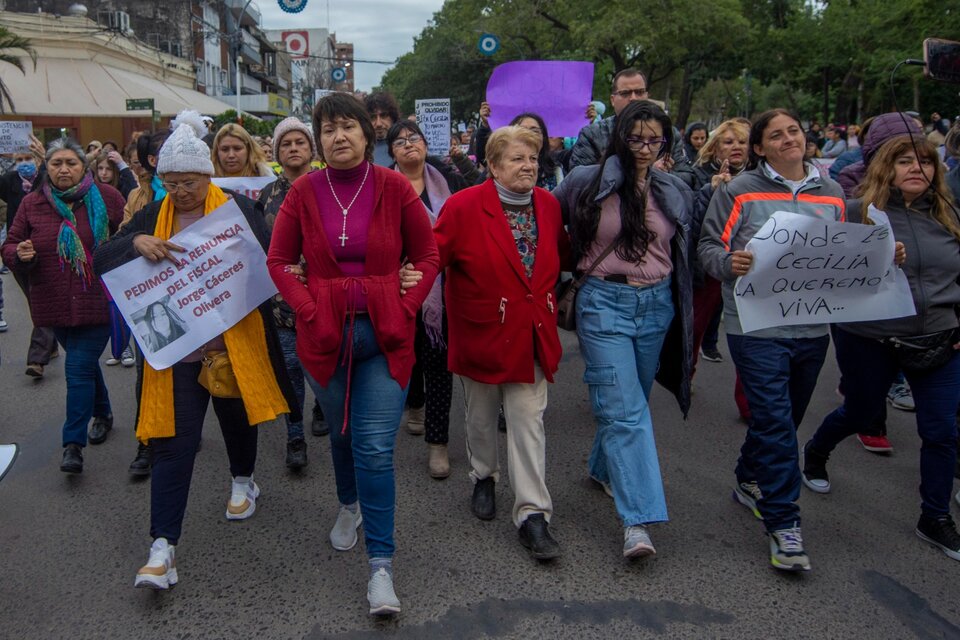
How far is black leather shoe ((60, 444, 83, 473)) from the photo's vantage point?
441cm

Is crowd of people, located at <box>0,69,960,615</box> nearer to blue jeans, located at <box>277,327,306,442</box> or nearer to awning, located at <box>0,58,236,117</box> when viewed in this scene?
blue jeans, located at <box>277,327,306,442</box>

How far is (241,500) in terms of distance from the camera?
3.89m

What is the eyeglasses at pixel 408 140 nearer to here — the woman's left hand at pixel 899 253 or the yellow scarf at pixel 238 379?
the yellow scarf at pixel 238 379

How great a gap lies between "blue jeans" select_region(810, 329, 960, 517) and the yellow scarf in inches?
109

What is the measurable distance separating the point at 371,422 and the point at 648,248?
1.46 meters

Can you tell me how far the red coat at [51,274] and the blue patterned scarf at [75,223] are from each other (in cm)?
3

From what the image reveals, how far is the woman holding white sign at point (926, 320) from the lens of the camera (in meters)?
3.53

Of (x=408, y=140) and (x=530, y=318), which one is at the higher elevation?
(x=408, y=140)

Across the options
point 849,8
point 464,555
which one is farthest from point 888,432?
point 849,8

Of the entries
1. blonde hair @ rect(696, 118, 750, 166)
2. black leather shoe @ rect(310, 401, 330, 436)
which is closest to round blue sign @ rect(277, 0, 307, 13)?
blonde hair @ rect(696, 118, 750, 166)

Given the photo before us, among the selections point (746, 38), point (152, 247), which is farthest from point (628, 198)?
point (746, 38)

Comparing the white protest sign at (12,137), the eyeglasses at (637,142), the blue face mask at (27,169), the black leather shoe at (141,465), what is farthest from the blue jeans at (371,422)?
the white protest sign at (12,137)

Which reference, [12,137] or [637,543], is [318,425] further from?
[12,137]

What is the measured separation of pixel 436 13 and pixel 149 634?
56.2m
